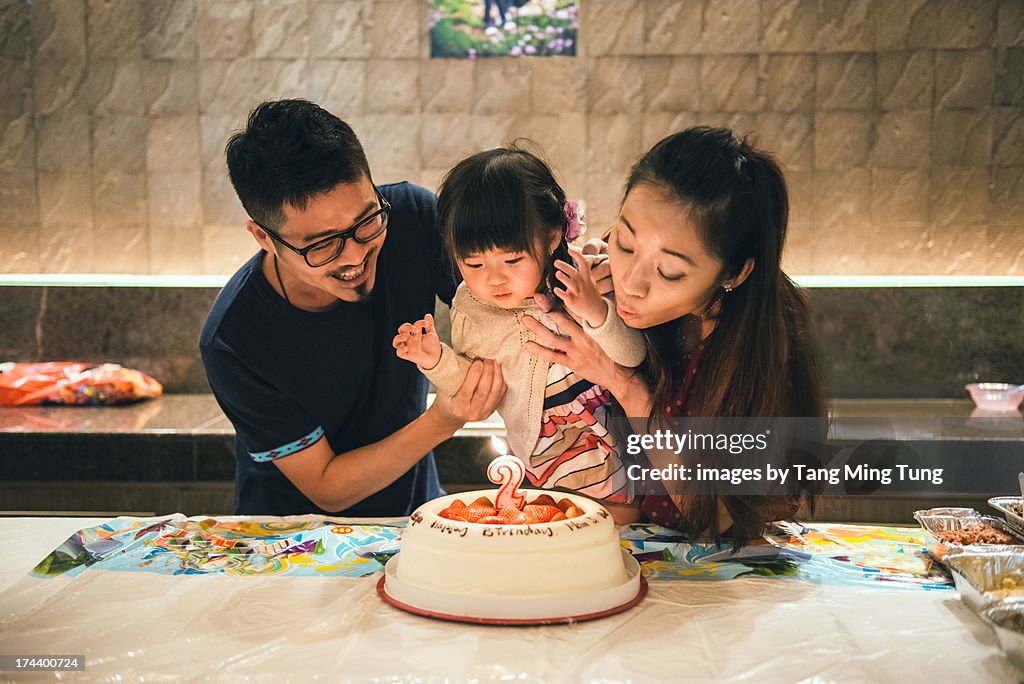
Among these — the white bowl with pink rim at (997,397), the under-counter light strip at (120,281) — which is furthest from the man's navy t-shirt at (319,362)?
the white bowl with pink rim at (997,397)

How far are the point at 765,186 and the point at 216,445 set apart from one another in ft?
6.49

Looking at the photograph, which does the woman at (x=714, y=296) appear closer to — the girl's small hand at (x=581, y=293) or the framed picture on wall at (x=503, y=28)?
the girl's small hand at (x=581, y=293)

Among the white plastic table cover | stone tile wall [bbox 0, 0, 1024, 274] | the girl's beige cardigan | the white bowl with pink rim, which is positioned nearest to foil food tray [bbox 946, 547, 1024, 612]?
the white plastic table cover

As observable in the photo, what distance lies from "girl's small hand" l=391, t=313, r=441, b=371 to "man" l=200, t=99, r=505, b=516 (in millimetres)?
129

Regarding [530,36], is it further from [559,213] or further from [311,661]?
[311,661]

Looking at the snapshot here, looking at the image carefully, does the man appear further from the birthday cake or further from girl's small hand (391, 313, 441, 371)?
the birthday cake

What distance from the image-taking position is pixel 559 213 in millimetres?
1717

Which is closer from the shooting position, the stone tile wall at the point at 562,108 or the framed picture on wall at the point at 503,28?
the stone tile wall at the point at 562,108

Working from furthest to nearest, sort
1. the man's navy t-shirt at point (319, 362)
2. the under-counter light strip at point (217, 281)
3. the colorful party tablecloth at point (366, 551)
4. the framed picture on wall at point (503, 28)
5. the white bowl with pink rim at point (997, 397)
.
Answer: the framed picture on wall at point (503, 28)
the under-counter light strip at point (217, 281)
the white bowl with pink rim at point (997, 397)
the man's navy t-shirt at point (319, 362)
the colorful party tablecloth at point (366, 551)

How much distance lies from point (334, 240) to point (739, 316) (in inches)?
28.2

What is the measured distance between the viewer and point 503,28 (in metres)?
3.39

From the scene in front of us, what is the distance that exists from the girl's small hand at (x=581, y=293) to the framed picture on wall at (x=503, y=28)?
1983 millimetres

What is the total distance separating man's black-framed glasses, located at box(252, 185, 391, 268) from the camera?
1.68 meters

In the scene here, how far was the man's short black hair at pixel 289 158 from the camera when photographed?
5.46 feet
